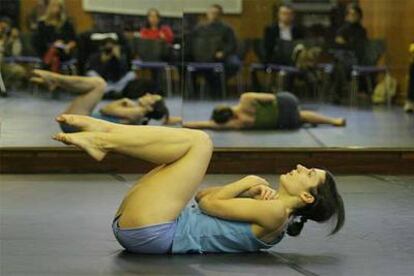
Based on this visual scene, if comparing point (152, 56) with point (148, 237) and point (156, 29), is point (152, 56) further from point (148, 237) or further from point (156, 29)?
point (148, 237)

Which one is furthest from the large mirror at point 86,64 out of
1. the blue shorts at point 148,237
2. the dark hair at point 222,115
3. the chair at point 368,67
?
the blue shorts at point 148,237

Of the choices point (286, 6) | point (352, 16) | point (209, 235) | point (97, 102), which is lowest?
point (209, 235)

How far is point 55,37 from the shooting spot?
24.2ft

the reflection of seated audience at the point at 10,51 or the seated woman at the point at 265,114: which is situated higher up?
the reflection of seated audience at the point at 10,51

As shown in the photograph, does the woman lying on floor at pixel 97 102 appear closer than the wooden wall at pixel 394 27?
Yes

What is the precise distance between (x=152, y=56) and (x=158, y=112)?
0.67m

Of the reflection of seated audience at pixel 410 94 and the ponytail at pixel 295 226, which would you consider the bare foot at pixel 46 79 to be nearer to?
the reflection of seated audience at pixel 410 94

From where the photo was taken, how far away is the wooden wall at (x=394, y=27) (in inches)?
296

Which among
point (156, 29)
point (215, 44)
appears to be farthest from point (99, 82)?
point (215, 44)

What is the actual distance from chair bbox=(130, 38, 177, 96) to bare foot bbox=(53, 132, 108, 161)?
359cm

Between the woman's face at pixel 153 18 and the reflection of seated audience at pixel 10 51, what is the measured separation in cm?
105

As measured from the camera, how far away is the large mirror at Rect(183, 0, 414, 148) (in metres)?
7.56

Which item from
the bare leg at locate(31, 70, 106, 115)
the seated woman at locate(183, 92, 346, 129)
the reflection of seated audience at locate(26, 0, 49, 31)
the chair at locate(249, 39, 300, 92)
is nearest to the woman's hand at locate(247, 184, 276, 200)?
the bare leg at locate(31, 70, 106, 115)

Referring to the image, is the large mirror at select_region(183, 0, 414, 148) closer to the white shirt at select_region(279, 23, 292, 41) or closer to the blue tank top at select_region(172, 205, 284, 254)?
the white shirt at select_region(279, 23, 292, 41)
